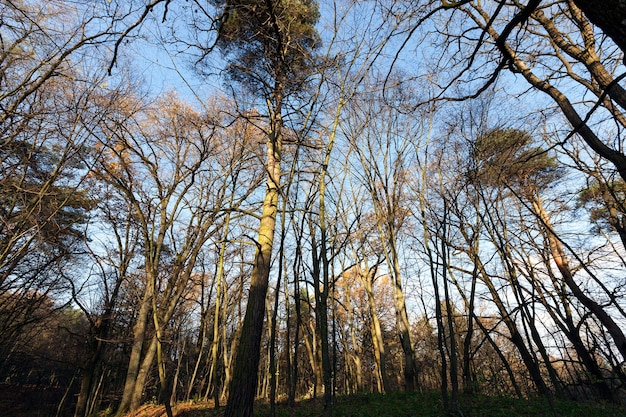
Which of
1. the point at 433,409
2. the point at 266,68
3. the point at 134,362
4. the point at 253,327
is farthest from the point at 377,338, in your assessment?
the point at 266,68

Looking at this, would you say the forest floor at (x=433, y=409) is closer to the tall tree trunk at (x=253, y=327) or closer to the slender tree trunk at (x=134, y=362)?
the slender tree trunk at (x=134, y=362)

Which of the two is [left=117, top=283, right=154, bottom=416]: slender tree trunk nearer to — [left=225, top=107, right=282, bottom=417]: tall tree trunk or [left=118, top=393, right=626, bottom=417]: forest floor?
[left=118, top=393, right=626, bottom=417]: forest floor

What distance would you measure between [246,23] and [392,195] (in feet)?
18.4

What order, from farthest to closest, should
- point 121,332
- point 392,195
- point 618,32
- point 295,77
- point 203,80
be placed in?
1. point 121,332
2. point 392,195
3. point 295,77
4. point 203,80
5. point 618,32

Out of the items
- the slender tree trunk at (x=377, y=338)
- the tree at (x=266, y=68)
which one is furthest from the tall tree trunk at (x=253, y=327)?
the slender tree trunk at (x=377, y=338)

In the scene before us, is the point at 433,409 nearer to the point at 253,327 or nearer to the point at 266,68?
the point at 253,327

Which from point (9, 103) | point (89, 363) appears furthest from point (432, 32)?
point (89, 363)

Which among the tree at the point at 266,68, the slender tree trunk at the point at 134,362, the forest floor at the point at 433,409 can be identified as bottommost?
the forest floor at the point at 433,409

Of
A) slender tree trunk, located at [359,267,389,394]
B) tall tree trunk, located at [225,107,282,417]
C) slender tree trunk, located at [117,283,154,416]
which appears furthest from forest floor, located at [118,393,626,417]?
tall tree trunk, located at [225,107,282,417]

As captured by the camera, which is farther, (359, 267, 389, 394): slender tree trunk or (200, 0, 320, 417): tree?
(359, 267, 389, 394): slender tree trunk

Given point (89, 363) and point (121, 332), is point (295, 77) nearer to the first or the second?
point (89, 363)

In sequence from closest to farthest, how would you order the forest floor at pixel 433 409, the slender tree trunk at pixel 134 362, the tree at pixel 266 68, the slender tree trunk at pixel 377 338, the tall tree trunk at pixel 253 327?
1. the tall tree trunk at pixel 253 327
2. the tree at pixel 266 68
3. the forest floor at pixel 433 409
4. the slender tree trunk at pixel 134 362
5. the slender tree trunk at pixel 377 338

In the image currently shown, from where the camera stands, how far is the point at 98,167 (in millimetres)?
8445

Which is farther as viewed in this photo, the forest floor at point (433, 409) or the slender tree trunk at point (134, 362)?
the slender tree trunk at point (134, 362)
